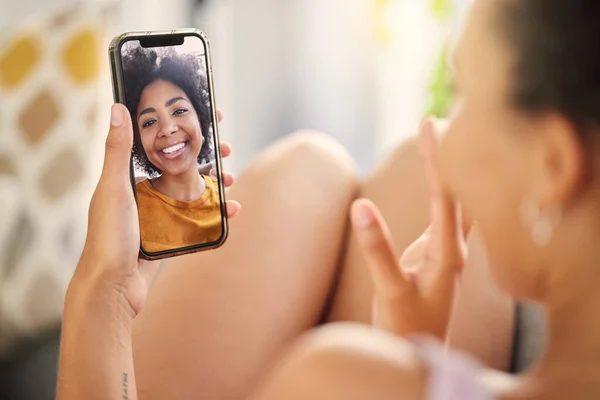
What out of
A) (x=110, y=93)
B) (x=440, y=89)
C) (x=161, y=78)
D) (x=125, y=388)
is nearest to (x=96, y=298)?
(x=125, y=388)

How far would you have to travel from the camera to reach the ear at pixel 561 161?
36 cm

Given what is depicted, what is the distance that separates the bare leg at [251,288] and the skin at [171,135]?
0.22m

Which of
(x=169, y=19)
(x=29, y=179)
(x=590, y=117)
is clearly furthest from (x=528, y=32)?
(x=169, y=19)

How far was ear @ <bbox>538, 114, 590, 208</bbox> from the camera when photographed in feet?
1.17

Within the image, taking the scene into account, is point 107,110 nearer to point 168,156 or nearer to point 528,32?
point 168,156

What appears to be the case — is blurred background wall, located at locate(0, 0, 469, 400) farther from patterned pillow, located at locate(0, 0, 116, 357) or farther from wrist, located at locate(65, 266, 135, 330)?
wrist, located at locate(65, 266, 135, 330)

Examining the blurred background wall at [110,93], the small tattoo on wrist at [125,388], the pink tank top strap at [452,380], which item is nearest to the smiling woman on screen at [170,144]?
the small tattoo on wrist at [125,388]

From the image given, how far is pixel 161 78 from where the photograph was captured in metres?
0.69

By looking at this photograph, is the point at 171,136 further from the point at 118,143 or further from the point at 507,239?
the point at 507,239

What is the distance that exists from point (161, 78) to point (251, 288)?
33 centimetres

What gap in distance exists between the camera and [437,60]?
7.05 feet

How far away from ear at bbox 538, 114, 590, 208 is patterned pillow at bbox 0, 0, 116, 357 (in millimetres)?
968

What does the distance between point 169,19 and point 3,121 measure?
0.89 meters

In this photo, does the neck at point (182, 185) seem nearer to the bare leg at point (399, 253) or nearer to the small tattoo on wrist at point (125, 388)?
the small tattoo on wrist at point (125, 388)
